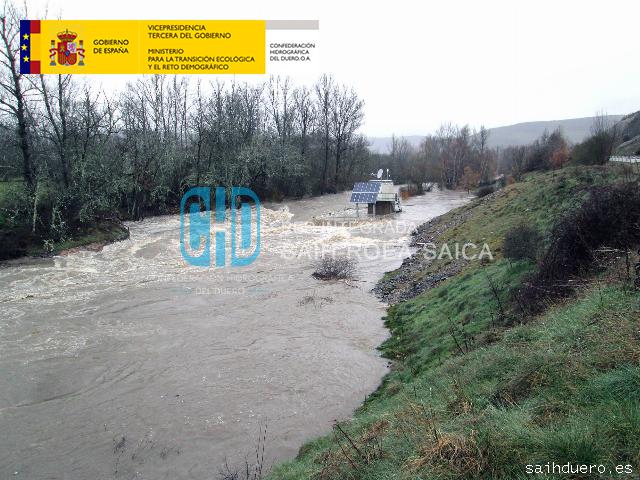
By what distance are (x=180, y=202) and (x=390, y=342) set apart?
1242 inches

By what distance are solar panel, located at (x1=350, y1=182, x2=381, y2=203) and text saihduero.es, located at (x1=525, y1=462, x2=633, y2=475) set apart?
34127 millimetres

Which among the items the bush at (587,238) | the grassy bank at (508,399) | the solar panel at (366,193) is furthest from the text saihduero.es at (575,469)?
the solar panel at (366,193)

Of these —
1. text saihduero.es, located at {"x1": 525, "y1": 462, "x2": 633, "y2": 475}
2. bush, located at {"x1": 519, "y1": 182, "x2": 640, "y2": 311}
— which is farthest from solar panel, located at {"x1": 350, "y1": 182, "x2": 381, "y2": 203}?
text saihduero.es, located at {"x1": 525, "y1": 462, "x2": 633, "y2": 475}

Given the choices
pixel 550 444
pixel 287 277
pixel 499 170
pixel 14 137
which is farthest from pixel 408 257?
pixel 499 170

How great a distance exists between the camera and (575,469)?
11.0 feet

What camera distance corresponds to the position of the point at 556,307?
732 cm

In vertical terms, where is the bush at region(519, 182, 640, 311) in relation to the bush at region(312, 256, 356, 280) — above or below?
above

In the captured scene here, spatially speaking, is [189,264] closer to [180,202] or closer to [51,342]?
[51,342]

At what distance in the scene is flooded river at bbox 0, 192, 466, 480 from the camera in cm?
752

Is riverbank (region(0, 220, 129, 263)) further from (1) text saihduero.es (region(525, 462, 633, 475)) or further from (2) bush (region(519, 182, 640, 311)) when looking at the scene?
(1) text saihduero.es (region(525, 462, 633, 475))

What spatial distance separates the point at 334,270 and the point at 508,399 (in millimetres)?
13701

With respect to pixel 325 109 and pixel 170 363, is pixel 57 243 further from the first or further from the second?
pixel 325 109

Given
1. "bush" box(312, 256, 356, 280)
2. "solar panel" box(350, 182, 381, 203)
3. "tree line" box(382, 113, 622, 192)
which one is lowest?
"bush" box(312, 256, 356, 280)

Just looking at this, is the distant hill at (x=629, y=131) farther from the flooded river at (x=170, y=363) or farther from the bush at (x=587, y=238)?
the bush at (x=587, y=238)
